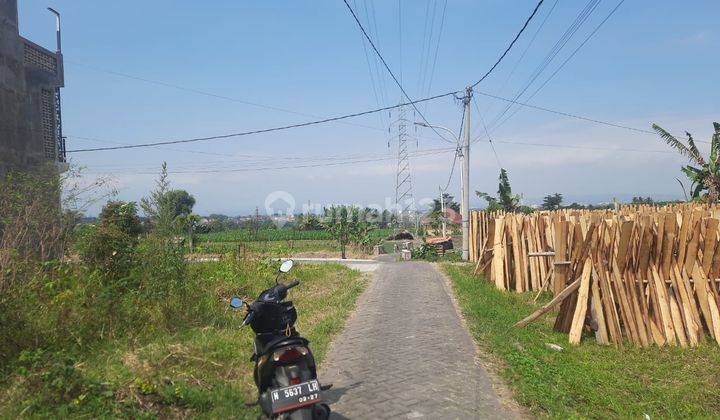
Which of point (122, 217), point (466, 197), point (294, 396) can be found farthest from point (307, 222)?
point (294, 396)

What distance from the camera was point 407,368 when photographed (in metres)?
6.41

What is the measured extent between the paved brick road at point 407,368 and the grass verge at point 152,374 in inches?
22.4

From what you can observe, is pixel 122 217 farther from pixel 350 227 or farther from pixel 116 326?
pixel 350 227

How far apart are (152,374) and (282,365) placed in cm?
193

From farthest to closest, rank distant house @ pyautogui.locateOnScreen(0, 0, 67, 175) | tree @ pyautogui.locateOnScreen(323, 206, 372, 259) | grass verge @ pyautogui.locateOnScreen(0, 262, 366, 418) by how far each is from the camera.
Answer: tree @ pyautogui.locateOnScreen(323, 206, 372, 259) → distant house @ pyautogui.locateOnScreen(0, 0, 67, 175) → grass verge @ pyautogui.locateOnScreen(0, 262, 366, 418)

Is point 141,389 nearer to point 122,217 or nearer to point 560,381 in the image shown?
point 560,381

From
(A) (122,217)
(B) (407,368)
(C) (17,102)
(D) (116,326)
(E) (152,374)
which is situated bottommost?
(B) (407,368)

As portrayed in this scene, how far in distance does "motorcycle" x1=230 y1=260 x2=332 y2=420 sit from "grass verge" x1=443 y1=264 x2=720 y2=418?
229cm

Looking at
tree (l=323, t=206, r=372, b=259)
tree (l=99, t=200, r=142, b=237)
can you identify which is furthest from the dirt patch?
tree (l=323, t=206, r=372, b=259)

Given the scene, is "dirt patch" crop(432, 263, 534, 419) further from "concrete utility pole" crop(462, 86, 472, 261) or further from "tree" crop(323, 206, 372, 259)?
"tree" crop(323, 206, 372, 259)

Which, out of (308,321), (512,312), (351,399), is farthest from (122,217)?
(512,312)

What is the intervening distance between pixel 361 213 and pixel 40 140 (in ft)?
80.6

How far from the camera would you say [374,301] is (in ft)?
38.5

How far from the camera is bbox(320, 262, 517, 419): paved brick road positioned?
16.7 feet
